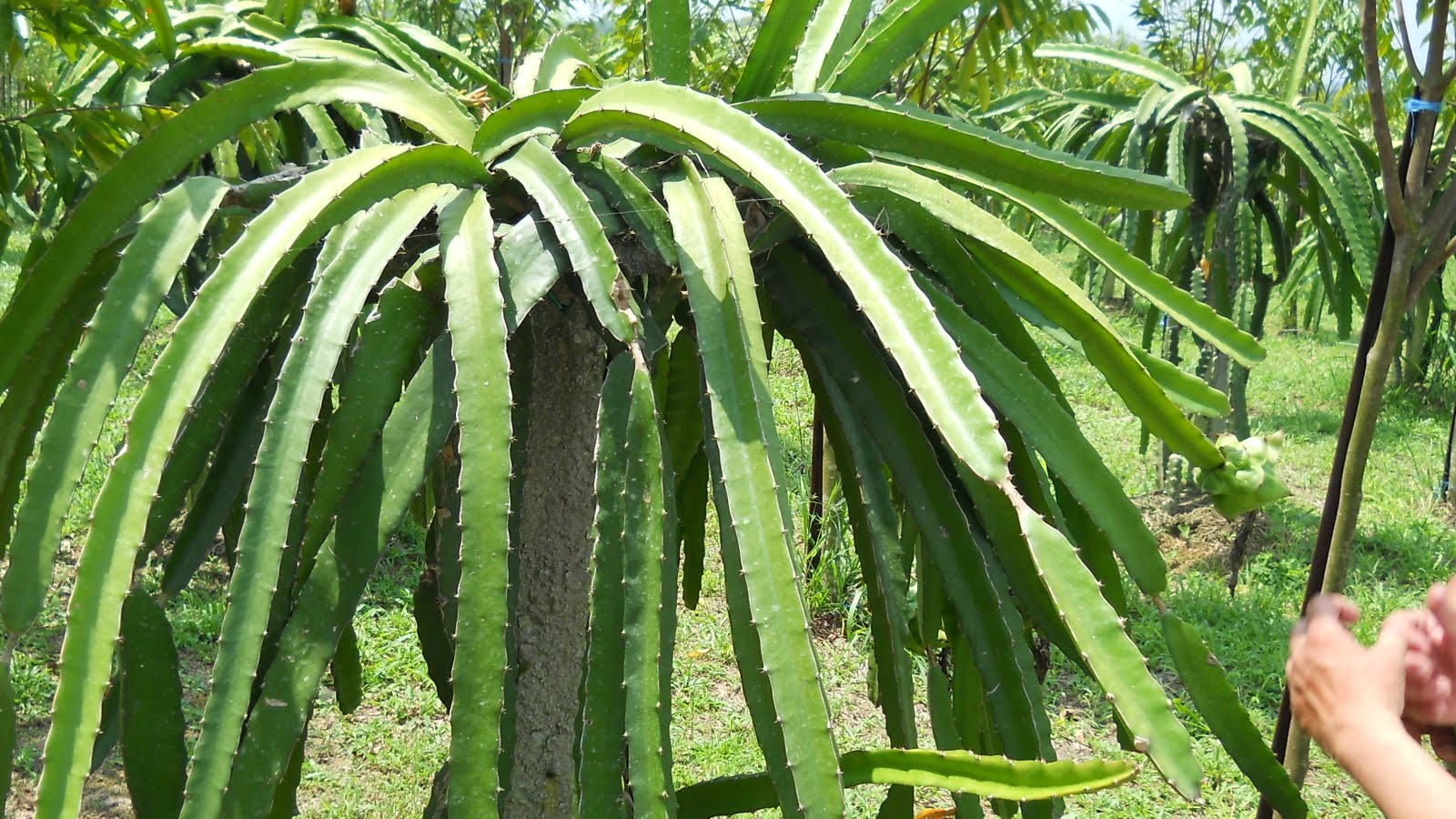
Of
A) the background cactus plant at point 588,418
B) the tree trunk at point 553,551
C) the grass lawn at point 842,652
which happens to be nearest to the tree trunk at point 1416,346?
the grass lawn at point 842,652

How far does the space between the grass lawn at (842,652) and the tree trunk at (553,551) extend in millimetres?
1334

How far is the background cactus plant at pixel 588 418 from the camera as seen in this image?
91 centimetres

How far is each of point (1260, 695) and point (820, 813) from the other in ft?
9.21

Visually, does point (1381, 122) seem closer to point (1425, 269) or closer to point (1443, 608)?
point (1425, 269)

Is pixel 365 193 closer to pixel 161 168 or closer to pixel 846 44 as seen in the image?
pixel 161 168

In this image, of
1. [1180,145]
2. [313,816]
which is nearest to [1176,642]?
[313,816]

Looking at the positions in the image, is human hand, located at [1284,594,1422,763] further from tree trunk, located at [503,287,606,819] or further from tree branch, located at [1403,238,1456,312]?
tree trunk, located at [503,287,606,819]

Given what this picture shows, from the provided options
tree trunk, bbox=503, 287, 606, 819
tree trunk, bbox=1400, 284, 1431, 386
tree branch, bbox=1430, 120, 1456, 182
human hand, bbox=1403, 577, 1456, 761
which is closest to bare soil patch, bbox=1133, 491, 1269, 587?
tree trunk, bbox=1400, 284, 1431, 386

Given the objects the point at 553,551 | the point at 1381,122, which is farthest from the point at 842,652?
the point at 1381,122

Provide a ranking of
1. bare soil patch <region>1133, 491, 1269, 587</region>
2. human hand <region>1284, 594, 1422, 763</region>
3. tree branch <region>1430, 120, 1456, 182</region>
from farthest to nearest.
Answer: bare soil patch <region>1133, 491, 1269, 587</region> < tree branch <region>1430, 120, 1456, 182</region> < human hand <region>1284, 594, 1422, 763</region>

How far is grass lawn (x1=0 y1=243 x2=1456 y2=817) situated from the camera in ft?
8.80

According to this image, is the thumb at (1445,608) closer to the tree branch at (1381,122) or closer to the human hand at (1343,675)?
the human hand at (1343,675)

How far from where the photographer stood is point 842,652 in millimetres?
Result: 3324

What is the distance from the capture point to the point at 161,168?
1107 mm
